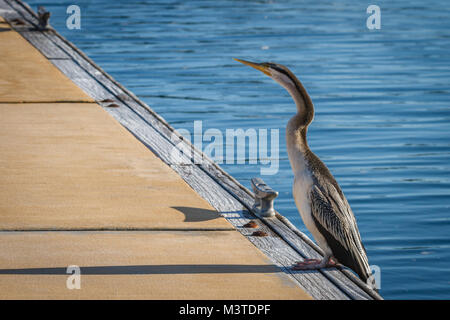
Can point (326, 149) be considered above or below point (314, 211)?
above

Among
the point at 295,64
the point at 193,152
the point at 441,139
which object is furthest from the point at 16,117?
the point at 295,64

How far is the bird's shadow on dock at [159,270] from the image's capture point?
4.86m

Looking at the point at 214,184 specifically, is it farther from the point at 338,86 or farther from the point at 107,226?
the point at 338,86

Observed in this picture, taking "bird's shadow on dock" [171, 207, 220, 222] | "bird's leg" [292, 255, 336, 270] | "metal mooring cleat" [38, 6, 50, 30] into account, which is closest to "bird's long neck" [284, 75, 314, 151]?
"bird's leg" [292, 255, 336, 270]

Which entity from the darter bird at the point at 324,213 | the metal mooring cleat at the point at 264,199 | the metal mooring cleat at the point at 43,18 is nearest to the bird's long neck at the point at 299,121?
the darter bird at the point at 324,213

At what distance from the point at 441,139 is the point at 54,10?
15.5 metres

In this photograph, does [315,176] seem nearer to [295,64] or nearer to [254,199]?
[254,199]

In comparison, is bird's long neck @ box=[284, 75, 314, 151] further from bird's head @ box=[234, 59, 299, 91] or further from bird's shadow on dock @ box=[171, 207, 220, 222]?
bird's shadow on dock @ box=[171, 207, 220, 222]

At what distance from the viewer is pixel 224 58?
17.2 meters

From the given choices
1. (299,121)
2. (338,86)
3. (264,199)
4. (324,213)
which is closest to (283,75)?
(299,121)

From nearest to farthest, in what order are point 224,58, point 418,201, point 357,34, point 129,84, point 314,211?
1. point 314,211
2. point 418,201
3. point 129,84
4. point 224,58
5. point 357,34

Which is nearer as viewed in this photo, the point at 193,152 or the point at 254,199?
the point at 254,199

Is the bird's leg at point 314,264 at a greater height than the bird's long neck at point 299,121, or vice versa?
the bird's long neck at point 299,121

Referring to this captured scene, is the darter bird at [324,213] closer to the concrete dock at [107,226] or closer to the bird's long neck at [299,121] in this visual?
the bird's long neck at [299,121]
